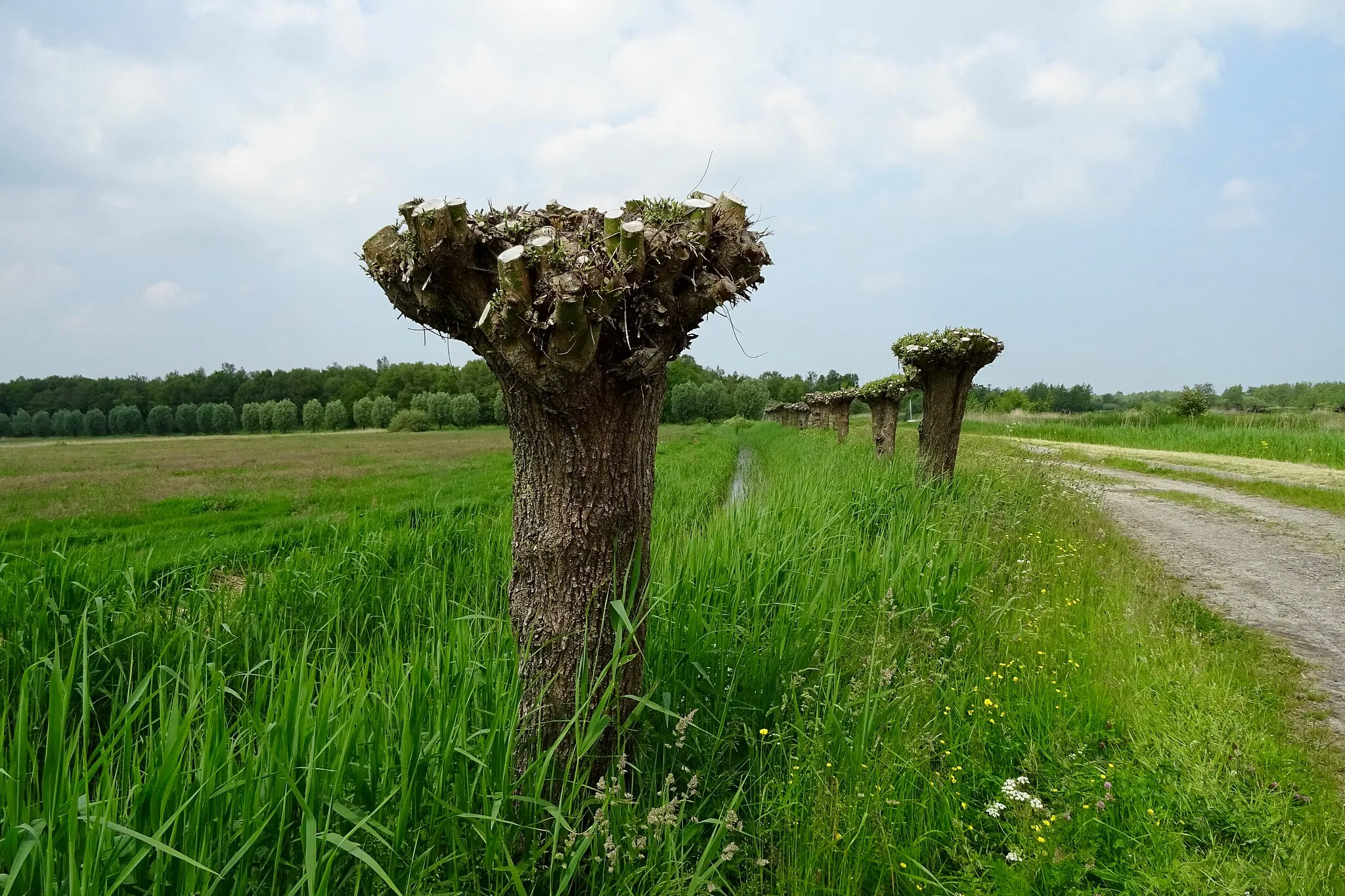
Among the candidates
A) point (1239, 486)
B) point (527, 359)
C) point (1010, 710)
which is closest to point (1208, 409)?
point (1239, 486)

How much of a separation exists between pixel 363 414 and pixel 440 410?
12747 millimetres

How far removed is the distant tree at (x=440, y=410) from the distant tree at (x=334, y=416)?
1079 cm

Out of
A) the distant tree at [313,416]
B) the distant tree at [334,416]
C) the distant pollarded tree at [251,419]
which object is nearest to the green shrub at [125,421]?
the distant pollarded tree at [251,419]

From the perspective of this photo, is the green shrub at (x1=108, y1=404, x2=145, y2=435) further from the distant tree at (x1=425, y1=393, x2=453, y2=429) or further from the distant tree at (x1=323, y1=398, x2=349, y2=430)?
the distant tree at (x1=425, y1=393, x2=453, y2=429)

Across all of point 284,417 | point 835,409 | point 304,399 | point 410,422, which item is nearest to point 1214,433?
point 835,409

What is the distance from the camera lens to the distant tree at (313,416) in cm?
7188

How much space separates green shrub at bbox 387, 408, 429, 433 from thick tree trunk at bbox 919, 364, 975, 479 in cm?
6223

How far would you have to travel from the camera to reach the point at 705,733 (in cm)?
301

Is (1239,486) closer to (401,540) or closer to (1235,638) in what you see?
(1235,638)

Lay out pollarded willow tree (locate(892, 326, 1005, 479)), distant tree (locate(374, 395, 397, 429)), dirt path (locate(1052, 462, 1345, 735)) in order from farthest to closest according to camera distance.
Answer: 1. distant tree (locate(374, 395, 397, 429))
2. pollarded willow tree (locate(892, 326, 1005, 479))
3. dirt path (locate(1052, 462, 1345, 735))

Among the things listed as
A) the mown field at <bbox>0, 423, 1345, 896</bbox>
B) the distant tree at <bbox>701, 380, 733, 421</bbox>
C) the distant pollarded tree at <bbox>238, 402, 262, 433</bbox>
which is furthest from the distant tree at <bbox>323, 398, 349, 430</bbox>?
the mown field at <bbox>0, 423, 1345, 896</bbox>

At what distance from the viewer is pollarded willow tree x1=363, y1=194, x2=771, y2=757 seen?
2453mm

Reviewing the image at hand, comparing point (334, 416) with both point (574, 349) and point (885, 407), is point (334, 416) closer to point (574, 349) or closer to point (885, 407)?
point (885, 407)

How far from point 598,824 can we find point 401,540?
550 centimetres
